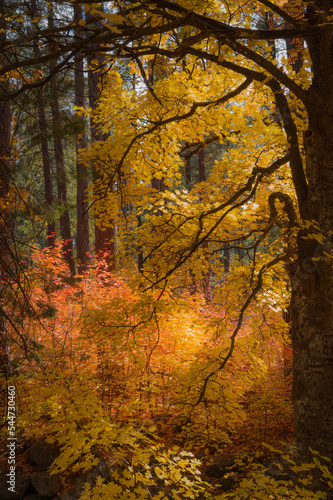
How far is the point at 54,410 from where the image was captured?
3.56 m

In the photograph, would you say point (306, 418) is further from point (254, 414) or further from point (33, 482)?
point (33, 482)

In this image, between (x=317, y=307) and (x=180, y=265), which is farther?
(x=180, y=265)

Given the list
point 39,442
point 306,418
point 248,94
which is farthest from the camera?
point 39,442

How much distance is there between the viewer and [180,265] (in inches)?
158

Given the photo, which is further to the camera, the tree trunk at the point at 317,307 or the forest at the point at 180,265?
the tree trunk at the point at 317,307

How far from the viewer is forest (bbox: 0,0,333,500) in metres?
2.84

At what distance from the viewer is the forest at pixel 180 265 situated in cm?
284

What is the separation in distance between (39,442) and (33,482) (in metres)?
0.51

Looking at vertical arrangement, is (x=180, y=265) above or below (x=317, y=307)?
above

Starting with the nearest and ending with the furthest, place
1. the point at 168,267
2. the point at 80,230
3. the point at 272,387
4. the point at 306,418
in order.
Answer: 1. the point at 306,418
2. the point at 168,267
3. the point at 272,387
4. the point at 80,230

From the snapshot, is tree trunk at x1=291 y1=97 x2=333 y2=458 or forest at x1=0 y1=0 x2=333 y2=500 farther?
tree trunk at x1=291 y1=97 x2=333 y2=458

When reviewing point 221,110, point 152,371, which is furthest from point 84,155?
point 152,371

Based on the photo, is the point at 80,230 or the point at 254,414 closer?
the point at 254,414

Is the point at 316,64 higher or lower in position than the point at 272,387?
higher
